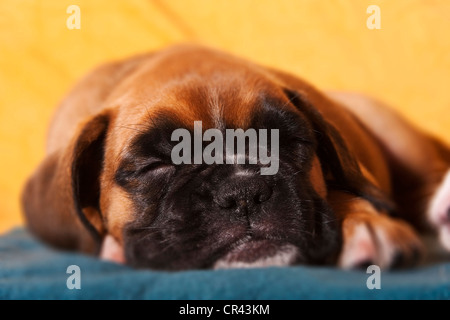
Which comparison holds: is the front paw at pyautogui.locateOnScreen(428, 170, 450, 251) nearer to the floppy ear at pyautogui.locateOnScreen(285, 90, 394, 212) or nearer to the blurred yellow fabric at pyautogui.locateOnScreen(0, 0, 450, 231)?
the floppy ear at pyautogui.locateOnScreen(285, 90, 394, 212)

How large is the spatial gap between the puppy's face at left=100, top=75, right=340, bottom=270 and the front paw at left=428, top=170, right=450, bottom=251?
2.65 feet

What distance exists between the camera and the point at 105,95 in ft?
11.8

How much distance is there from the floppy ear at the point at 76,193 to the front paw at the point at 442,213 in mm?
1822

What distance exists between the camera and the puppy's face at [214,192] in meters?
2.28

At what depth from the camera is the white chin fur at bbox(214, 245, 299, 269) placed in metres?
2.36

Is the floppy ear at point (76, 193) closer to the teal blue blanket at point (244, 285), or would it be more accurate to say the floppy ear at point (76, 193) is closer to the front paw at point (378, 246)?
the teal blue blanket at point (244, 285)

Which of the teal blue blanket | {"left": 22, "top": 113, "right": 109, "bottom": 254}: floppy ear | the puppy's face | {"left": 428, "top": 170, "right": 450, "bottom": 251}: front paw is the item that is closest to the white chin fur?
the puppy's face

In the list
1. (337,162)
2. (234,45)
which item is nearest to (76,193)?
(337,162)

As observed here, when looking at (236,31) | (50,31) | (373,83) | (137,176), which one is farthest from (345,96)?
(50,31)

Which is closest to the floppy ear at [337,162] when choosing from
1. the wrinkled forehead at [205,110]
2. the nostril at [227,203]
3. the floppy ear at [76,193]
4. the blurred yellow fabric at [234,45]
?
the wrinkled forehead at [205,110]

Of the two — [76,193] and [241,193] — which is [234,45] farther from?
[241,193]

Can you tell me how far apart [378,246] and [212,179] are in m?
0.76
